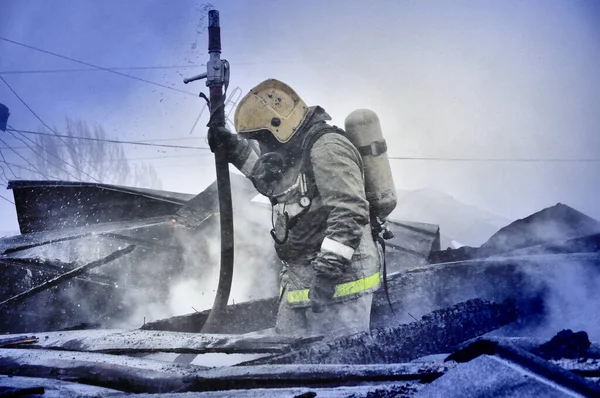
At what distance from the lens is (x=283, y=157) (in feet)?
10.7

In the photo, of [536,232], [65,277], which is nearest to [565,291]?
[536,232]

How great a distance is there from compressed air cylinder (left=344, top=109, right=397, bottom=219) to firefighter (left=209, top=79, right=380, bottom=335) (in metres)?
0.13

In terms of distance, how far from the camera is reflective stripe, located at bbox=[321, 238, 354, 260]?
8.92 feet

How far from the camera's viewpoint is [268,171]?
126 inches

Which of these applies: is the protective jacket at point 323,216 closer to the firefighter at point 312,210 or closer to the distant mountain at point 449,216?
the firefighter at point 312,210

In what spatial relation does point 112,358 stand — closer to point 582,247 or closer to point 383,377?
point 383,377

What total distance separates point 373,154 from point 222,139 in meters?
1.55

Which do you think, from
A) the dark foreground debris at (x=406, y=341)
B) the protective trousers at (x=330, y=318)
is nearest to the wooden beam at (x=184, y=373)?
the dark foreground debris at (x=406, y=341)

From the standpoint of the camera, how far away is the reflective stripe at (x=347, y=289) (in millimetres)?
2939

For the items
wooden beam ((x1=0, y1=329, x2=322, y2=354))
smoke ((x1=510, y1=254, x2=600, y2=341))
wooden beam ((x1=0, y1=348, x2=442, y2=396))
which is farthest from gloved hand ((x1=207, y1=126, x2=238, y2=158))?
smoke ((x1=510, y1=254, x2=600, y2=341))

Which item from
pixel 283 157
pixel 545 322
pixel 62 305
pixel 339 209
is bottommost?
pixel 545 322

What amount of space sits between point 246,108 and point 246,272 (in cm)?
400

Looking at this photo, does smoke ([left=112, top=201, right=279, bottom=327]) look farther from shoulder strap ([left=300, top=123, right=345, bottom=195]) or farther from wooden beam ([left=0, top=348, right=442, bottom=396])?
wooden beam ([left=0, top=348, right=442, bottom=396])

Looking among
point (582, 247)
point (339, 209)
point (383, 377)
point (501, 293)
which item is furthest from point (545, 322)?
point (383, 377)
